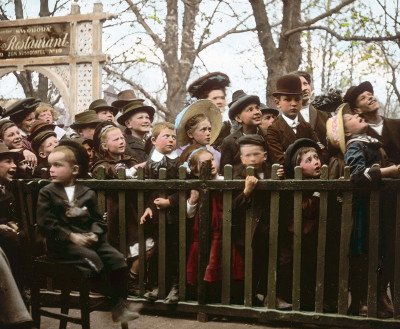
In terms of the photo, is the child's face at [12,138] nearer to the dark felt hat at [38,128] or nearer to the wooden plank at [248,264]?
the dark felt hat at [38,128]

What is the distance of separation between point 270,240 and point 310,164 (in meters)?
0.76

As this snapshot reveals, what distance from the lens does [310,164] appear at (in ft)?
16.4

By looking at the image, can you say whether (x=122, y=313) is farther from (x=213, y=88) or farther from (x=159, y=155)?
(x=213, y=88)

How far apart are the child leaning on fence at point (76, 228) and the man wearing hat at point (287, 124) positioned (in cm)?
205

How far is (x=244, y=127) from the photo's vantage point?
5871 millimetres

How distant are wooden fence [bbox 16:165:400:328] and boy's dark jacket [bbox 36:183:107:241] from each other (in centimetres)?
33

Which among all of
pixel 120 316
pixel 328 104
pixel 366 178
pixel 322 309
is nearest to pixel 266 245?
pixel 322 309

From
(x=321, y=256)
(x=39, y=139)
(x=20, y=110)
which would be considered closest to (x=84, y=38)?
(x=20, y=110)

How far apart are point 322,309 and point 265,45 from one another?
7702mm

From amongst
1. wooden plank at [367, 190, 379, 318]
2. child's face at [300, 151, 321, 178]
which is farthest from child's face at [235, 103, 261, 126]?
wooden plank at [367, 190, 379, 318]

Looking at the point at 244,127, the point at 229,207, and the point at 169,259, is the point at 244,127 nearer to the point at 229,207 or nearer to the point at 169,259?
the point at 229,207

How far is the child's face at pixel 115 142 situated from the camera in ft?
18.4

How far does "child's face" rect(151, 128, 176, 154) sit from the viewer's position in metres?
5.52

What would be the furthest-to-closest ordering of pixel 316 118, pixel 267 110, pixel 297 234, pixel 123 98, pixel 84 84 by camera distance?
1. pixel 84 84
2. pixel 123 98
3. pixel 267 110
4. pixel 316 118
5. pixel 297 234
